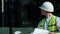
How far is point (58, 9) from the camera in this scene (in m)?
8.32

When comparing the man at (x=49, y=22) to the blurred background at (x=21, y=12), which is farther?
the blurred background at (x=21, y=12)

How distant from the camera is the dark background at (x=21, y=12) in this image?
27.3ft

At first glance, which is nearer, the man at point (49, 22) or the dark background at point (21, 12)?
the man at point (49, 22)

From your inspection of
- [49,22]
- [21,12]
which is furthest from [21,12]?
[49,22]

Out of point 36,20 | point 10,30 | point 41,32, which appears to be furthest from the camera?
point 36,20

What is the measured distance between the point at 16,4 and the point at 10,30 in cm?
188

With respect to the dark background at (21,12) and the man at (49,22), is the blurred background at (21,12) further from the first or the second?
the man at (49,22)

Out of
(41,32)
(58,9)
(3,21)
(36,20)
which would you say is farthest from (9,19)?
(41,32)

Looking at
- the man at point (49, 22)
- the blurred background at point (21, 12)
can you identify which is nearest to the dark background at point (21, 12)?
the blurred background at point (21, 12)

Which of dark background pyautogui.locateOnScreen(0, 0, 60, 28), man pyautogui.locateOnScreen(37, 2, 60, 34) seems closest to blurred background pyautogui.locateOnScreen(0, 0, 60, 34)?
dark background pyautogui.locateOnScreen(0, 0, 60, 28)

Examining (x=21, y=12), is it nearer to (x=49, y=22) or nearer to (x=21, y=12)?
(x=21, y=12)

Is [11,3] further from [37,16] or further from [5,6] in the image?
[37,16]

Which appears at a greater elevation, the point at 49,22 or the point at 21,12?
the point at 21,12

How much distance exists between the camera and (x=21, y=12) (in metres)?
8.50
